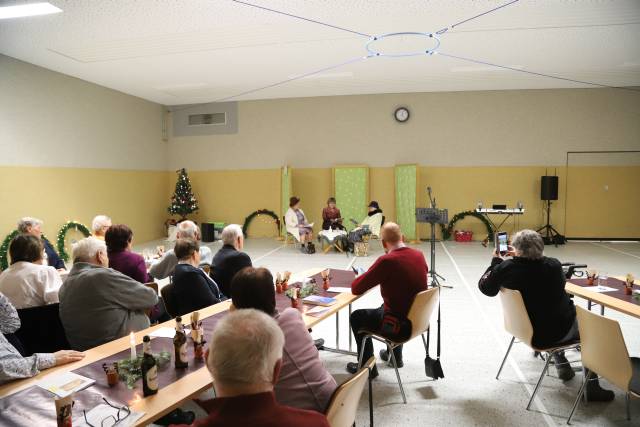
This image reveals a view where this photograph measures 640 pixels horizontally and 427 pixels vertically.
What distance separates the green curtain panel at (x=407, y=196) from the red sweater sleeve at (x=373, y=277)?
828 centimetres

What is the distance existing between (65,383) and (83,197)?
28.8 feet

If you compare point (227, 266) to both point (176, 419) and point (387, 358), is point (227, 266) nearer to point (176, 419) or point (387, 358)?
point (176, 419)

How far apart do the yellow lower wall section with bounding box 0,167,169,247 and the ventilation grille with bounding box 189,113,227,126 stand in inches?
70.9

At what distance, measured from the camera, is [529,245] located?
3.09 meters

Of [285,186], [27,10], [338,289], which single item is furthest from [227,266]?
[285,186]

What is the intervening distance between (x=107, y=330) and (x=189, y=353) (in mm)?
700

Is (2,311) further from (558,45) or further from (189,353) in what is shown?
(558,45)

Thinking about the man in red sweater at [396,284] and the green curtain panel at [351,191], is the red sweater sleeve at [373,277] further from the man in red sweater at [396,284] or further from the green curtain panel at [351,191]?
the green curtain panel at [351,191]

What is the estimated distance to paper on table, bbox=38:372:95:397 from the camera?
6.11 feet

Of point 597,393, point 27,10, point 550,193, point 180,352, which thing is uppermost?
point 27,10

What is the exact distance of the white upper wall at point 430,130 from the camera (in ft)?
35.8

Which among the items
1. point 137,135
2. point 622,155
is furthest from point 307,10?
point 622,155

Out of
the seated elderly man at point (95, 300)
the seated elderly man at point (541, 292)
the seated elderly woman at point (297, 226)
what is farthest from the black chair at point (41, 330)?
the seated elderly woman at point (297, 226)

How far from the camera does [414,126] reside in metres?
11.5
